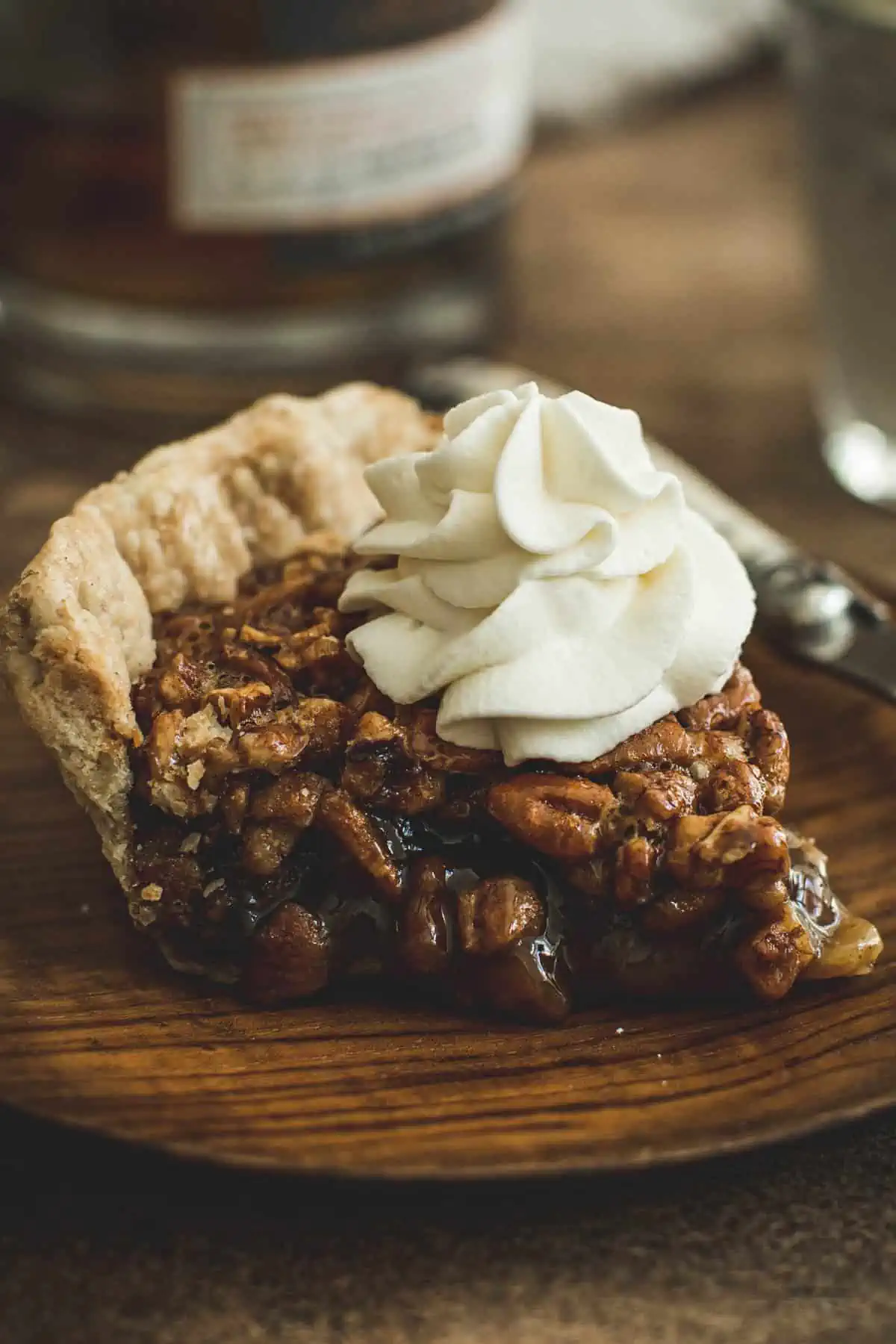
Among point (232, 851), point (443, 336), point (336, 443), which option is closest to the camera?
point (232, 851)

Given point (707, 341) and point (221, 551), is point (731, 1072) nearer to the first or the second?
point (221, 551)

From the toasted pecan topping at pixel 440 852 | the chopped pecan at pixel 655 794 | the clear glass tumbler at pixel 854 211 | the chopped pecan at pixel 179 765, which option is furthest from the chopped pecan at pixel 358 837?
the clear glass tumbler at pixel 854 211

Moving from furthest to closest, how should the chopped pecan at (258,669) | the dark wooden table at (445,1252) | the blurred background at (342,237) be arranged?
the blurred background at (342,237) < the chopped pecan at (258,669) < the dark wooden table at (445,1252)

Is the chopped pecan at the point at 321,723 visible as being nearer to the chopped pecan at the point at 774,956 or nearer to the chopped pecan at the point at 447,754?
the chopped pecan at the point at 447,754

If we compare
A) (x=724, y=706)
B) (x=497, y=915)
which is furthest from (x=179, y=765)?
(x=724, y=706)

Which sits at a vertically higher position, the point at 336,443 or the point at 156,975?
the point at 336,443

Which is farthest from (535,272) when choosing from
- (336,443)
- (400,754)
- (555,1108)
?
(555,1108)

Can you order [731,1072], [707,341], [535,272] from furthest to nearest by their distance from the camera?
[535,272] → [707,341] → [731,1072]
